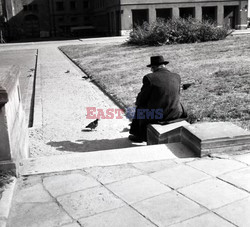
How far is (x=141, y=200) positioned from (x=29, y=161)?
5.62 ft

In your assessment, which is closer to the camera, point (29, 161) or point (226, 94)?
point (29, 161)

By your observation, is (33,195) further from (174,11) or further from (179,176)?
(174,11)

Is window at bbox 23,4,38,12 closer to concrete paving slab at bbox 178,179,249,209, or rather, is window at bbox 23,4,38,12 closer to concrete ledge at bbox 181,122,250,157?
concrete ledge at bbox 181,122,250,157

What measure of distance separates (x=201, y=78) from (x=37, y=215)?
28.2ft

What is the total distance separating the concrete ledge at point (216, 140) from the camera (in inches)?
171

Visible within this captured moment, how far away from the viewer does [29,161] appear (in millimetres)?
4414

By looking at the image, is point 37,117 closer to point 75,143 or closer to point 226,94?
point 75,143

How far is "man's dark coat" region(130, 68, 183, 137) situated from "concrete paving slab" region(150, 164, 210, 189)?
175 cm

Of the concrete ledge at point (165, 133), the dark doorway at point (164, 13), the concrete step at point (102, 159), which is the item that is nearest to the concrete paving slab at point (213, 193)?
the concrete step at point (102, 159)

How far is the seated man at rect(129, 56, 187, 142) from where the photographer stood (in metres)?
5.55

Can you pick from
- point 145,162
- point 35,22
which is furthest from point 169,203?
point 35,22

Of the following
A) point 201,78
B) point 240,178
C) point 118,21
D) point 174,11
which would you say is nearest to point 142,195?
point 240,178

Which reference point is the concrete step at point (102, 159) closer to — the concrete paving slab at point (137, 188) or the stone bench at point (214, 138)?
the stone bench at point (214, 138)

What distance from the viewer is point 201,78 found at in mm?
10930
